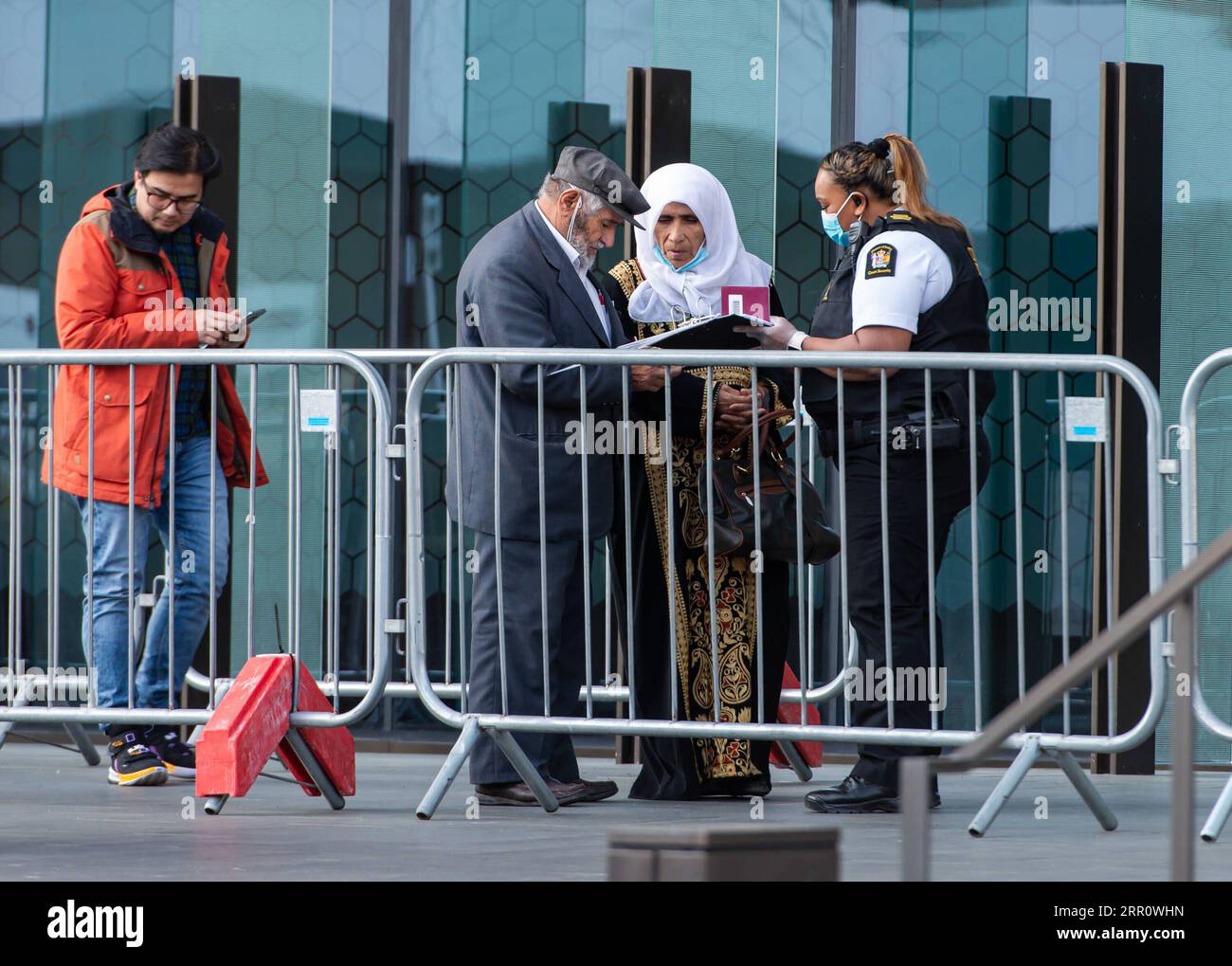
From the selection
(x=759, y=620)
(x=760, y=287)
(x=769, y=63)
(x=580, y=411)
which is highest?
(x=769, y=63)

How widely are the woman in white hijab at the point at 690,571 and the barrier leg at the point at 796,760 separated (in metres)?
0.50

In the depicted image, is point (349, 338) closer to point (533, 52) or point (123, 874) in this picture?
Answer: point (533, 52)

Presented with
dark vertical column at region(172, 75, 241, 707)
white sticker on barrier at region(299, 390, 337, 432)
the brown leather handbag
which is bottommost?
the brown leather handbag

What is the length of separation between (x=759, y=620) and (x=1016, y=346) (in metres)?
2.31

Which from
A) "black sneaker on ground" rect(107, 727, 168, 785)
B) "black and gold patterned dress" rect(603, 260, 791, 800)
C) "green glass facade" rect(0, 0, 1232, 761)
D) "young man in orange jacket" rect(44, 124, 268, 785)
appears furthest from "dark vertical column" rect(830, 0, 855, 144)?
"black sneaker on ground" rect(107, 727, 168, 785)

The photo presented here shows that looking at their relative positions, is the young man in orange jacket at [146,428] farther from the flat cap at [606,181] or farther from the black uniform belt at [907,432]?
the black uniform belt at [907,432]

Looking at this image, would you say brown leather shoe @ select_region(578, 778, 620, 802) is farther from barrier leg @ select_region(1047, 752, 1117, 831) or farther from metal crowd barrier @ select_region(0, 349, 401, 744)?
barrier leg @ select_region(1047, 752, 1117, 831)

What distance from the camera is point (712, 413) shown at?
4.84 m

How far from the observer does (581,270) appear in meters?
5.03

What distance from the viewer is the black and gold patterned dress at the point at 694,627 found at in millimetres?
5094

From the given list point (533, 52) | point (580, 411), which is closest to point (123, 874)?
point (580, 411)

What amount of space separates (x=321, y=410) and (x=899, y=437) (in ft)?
5.01

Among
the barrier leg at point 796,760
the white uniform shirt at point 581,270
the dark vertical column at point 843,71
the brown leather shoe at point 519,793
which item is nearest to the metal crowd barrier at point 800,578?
the brown leather shoe at point 519,793

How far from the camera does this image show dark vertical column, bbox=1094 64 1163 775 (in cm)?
628
